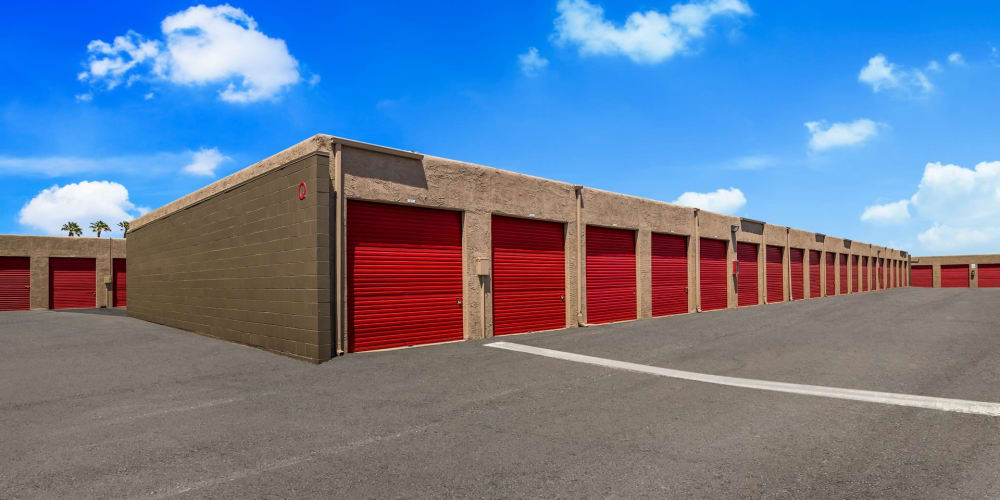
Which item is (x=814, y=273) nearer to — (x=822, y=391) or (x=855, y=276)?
(x=855, y=276)

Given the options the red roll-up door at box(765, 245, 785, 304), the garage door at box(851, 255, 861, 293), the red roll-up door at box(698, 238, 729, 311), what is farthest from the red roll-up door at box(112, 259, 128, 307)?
the garage door at box(851, 255, 861, 293)

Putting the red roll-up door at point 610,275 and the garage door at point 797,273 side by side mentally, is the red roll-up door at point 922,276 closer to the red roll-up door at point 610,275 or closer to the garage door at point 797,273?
the garage door at point 797,273

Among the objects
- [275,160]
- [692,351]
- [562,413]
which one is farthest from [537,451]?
[275,160]

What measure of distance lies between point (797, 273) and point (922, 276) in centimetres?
4474

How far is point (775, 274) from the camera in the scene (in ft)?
93.2

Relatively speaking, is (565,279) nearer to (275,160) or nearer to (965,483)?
(275,160)

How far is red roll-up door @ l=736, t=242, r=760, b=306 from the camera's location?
81.4ft

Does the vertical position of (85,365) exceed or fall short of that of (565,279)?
it falls short

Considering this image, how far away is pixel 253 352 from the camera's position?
11344mm

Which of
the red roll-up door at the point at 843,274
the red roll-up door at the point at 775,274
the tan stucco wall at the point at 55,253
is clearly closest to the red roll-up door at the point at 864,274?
the red roll-up door at the point at 843,274

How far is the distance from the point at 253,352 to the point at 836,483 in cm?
1112

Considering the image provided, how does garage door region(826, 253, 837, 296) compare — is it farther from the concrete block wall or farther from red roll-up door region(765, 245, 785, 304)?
the concrete block wall

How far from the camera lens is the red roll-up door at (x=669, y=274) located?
1956cm

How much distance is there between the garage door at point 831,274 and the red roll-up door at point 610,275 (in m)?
24.9
